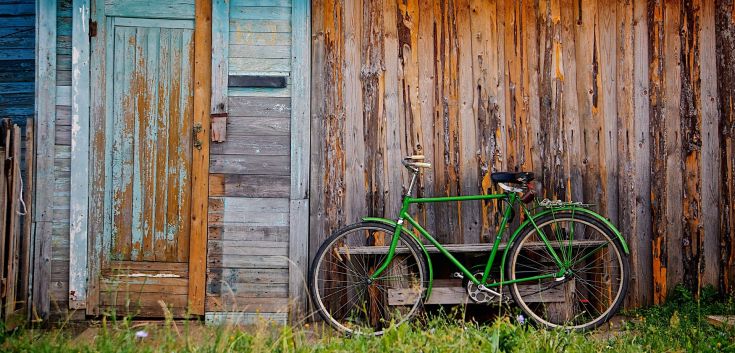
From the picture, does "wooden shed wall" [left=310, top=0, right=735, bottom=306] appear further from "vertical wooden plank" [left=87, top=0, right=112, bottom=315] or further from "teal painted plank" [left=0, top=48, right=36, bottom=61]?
"teal painted plank" [left=0, top=48, right=36, bottom=61]

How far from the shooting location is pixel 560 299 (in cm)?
583

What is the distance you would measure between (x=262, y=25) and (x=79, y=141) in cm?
163

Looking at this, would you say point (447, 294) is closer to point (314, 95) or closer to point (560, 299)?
point (560, 299)

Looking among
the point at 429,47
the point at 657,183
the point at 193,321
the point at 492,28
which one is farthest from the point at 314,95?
the point at 657,183

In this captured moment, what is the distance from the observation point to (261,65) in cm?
613

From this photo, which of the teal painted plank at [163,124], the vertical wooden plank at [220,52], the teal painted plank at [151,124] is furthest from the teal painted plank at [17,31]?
the vertical wooden plank at [220,52]

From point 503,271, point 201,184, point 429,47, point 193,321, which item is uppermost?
point 429,47

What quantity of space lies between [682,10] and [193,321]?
4545 mm

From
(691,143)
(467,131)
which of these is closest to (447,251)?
(467,131)

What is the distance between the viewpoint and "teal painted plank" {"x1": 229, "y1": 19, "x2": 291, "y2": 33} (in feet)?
20.1

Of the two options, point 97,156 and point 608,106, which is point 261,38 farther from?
point 608,106

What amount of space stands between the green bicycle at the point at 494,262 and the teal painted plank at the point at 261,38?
4.46 feet

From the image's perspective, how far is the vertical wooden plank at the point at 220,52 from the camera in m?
6.07

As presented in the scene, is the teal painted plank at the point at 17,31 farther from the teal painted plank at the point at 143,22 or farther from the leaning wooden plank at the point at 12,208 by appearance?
the leaning wooden plank at the point at 12,208
